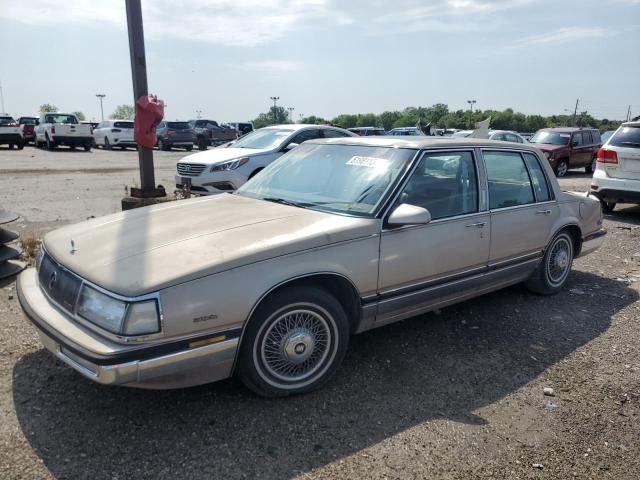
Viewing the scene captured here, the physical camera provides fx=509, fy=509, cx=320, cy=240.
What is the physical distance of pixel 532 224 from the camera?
15.2 feet

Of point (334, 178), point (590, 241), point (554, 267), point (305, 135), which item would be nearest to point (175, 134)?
point (305, 135)

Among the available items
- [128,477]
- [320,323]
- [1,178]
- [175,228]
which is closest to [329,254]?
[320,323]

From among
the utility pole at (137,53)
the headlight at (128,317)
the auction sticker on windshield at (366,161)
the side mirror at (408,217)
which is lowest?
the headlight at (128,317)

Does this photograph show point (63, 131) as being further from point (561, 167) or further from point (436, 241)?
point (436, 241)

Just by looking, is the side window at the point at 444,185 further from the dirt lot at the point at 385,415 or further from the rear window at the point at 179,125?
the rear window at the point at 179,125

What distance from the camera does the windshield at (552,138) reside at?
17.6 meters

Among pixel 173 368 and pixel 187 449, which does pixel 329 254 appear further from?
pixel 187 449

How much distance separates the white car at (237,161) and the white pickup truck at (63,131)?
18.2 m

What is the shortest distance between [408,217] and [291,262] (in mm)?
880

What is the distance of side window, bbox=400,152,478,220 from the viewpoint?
3.80 meters

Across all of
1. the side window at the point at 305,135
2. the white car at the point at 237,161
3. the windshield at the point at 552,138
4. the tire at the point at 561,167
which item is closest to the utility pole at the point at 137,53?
the white car at the point at 237,161

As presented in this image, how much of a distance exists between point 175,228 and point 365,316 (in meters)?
1.40

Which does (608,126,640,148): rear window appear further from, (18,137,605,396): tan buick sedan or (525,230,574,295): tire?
(18,137,605,396): tan buick sedan

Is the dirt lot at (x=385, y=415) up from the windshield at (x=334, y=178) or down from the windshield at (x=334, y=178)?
down
